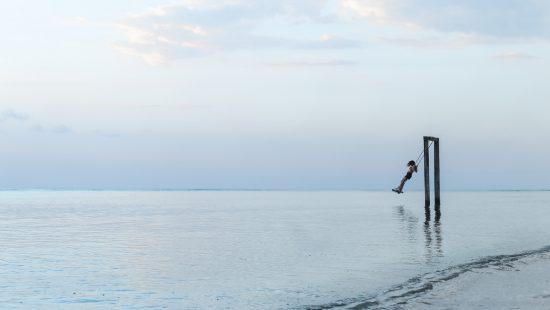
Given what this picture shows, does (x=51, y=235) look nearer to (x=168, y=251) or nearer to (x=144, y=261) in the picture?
(x=168, y=251)

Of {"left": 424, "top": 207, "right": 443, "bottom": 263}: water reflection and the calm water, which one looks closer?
the calm water

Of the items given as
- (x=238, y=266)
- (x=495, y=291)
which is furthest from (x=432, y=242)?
(x=495, y=291)

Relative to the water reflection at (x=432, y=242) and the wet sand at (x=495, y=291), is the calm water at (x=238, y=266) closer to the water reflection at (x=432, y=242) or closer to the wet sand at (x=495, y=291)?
the water reflection at (x=432, y=242)

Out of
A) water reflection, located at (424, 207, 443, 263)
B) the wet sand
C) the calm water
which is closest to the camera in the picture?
the wet sand

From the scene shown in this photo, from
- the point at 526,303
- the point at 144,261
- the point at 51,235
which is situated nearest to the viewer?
the point at 526,303

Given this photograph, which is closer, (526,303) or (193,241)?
(526,303)

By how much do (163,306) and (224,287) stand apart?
284 cm

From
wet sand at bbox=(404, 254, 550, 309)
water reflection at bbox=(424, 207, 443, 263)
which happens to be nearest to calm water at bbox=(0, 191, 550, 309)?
water reflection at bbox=(424, 207, 443, 263)

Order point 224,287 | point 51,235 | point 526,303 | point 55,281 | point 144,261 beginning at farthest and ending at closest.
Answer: point 51,235
point 144,261
point 55,281
point 224,287
point 526,303

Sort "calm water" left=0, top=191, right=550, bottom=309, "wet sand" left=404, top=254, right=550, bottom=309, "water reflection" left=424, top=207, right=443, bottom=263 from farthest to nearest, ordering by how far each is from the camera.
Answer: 1. "water reflection" left=424, top=207, right=443, bottom=263
2. "calm water" left=0, top=191, right=550, bottom=309
3. "wet sand" left=404, top=254, right=550, bottom=309

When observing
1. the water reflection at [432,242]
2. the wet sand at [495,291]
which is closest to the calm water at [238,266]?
the water reflection at [432,242]

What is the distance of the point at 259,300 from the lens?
15719 millimetres

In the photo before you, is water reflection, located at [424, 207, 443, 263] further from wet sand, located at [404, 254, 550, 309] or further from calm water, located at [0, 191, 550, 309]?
wet sand, located at [404, 254, 550, 309]

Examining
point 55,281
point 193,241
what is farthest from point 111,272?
point 193,241
